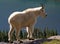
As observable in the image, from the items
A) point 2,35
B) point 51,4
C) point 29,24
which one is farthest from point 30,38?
point 51,4

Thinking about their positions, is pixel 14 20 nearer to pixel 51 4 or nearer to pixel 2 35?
pixel 2 35

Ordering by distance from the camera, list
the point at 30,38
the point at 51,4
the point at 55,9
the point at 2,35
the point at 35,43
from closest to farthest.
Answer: the point at 35,43 → the point at 30,38 → the point at 2,35 → the point at 55,9 → the point at 51,4

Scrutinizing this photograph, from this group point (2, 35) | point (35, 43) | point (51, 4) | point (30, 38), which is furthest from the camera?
point (51, 4)

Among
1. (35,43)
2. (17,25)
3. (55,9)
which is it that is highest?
(55,9)

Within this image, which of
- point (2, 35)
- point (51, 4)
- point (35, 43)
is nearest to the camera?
point (35, 43)

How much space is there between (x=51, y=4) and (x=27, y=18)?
35.9 feet

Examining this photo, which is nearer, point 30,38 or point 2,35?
point 30,38

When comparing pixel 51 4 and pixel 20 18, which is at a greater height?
pixel 51 4

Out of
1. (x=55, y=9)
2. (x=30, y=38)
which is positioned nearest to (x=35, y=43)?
(x=30, y=38)

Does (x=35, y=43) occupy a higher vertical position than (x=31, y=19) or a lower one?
lower

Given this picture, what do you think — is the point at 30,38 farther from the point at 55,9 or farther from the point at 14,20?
the point at 55,9

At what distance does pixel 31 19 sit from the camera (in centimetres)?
881

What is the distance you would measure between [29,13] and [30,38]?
2.68 ft

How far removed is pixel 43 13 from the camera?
30.5ft
